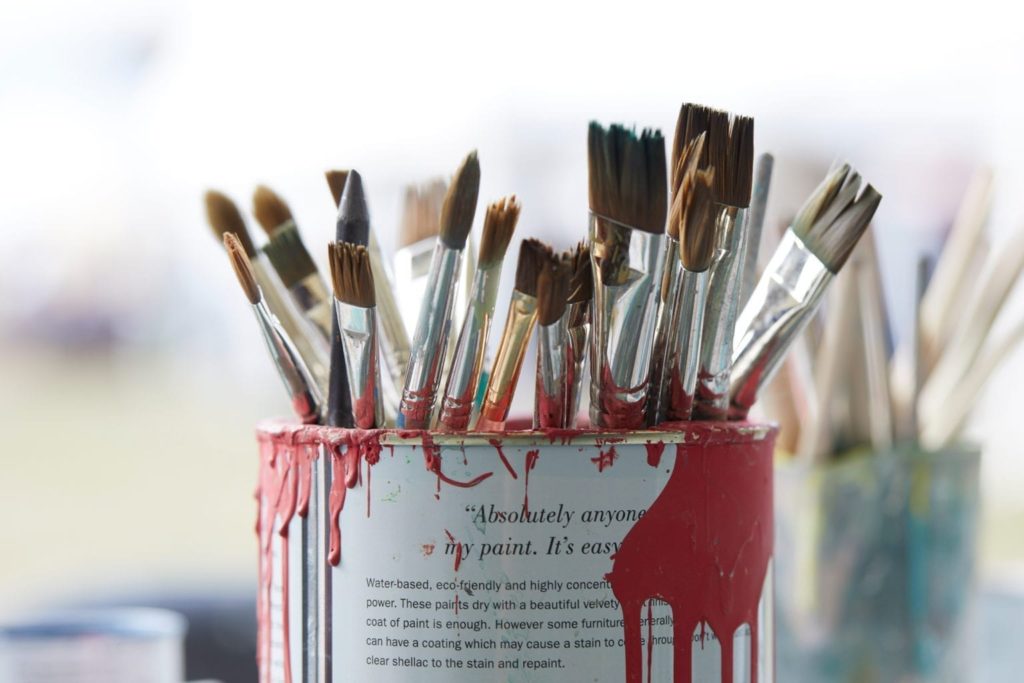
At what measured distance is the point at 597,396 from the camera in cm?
26

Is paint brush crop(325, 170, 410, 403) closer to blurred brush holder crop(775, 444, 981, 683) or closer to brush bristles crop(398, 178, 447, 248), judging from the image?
brush bristles crop(398, 178, 447, 248)

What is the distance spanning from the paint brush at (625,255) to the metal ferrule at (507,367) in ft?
0.07

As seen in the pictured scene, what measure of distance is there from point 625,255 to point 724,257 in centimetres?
3

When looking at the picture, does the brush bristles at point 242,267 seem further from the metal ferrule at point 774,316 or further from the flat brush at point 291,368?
the metal ferrule at point 774,316

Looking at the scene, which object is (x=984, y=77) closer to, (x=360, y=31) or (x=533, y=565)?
(x=360, y=31)

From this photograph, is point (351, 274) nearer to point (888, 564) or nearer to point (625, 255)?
point (625, 255)

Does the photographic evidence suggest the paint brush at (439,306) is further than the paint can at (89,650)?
No

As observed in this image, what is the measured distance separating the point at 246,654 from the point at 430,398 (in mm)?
384

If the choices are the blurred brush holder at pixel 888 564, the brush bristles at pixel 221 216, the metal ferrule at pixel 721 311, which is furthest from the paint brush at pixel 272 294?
the blurred brush holder at pixel 888 564

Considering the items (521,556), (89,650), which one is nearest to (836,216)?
(521,556)

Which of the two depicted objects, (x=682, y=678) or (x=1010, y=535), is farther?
(x=1010, y=535)

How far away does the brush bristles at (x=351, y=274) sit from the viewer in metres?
0.25

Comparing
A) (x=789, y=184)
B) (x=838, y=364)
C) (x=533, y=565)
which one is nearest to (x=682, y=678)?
(x=533, y=565)

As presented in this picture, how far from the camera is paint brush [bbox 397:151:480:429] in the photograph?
0.85ft
